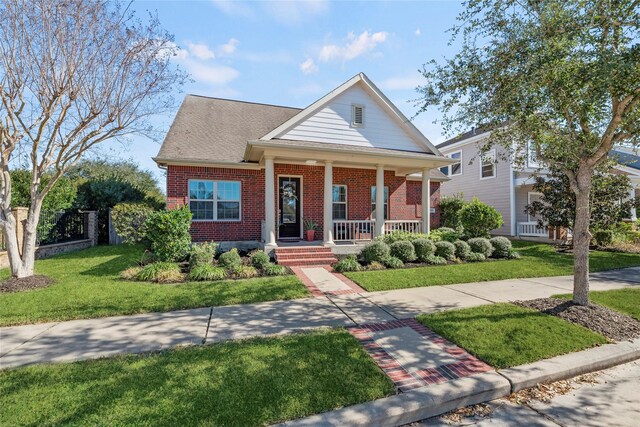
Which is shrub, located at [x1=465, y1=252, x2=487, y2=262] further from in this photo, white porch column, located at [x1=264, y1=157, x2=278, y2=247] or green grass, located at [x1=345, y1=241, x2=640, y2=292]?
white porch column, located at [x1=264, y1=157, x2=278, y2=247]

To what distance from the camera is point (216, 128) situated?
12.7 meters

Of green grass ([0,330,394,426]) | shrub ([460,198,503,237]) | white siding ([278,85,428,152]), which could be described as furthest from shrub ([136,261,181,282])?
shrub ([460,198,503,237])

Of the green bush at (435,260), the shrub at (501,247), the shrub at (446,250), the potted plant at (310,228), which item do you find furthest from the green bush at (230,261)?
the shrub at (501,247)

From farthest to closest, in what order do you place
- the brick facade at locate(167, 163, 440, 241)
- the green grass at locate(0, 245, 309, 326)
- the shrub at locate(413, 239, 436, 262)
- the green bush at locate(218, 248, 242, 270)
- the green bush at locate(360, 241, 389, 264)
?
the brick facade at locate(167, 163, 440, 241) < the shrub at locate(413, 239, 436, 262) < the green bush at locate(360, 241, 389, 264) < the green bush at locate(218, 248, 242, 270) < the green grass at locate(0, 245, 309, 326)

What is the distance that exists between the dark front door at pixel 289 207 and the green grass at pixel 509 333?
26.0 feet

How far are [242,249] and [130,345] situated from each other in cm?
733

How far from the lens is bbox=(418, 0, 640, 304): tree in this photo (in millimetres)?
4246

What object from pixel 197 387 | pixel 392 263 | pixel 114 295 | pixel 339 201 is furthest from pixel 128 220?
pixel 197 387

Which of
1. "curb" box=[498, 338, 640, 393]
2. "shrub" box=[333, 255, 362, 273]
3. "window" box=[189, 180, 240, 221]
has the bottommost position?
"curb" box=[498, 338, 640, 393]

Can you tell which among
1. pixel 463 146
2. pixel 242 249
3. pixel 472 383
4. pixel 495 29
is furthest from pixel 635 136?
pixel 463 146

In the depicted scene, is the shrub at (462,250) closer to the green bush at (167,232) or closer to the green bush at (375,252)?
the green bush at (375,252)

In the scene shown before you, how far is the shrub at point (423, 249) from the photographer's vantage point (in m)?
9.41

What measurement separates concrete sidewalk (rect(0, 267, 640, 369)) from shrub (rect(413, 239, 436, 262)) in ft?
8.65

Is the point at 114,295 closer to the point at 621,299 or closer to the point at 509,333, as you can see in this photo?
the point at 509,333
